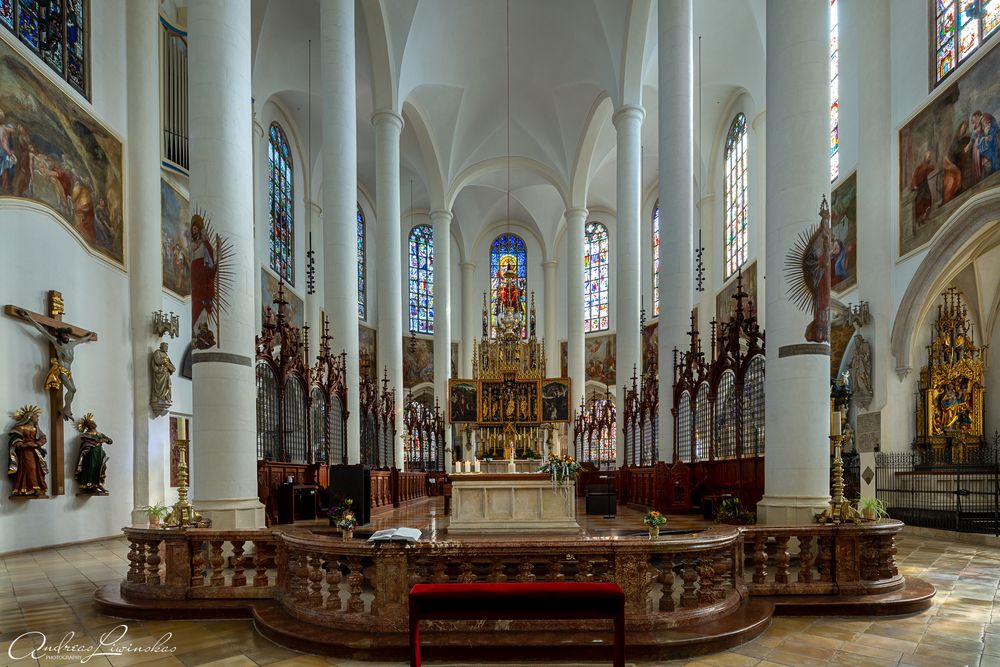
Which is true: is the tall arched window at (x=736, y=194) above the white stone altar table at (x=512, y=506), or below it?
above

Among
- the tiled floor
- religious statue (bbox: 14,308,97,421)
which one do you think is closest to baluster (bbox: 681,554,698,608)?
the tiled floor

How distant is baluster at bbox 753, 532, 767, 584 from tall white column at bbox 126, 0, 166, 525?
39.0ft

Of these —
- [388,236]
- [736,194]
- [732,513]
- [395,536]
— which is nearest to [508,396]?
[388,236]

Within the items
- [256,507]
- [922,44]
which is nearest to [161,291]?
[256,507]

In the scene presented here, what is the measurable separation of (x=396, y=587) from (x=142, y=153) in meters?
12.5

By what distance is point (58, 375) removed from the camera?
1125 cm

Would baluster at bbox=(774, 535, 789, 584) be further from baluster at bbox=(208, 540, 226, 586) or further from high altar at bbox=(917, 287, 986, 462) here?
high altar at bbox=(917, 287, 986, 462)

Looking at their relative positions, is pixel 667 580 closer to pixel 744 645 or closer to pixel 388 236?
pixel 744 645

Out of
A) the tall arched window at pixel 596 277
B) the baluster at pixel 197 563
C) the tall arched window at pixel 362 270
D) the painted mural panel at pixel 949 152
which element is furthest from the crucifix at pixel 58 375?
the tall arched window at pixel 596 277

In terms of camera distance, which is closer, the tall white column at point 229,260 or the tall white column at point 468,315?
the tall white column at point 229,260

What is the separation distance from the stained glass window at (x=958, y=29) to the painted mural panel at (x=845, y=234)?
9.37 ft

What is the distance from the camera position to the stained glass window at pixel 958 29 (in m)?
12.1

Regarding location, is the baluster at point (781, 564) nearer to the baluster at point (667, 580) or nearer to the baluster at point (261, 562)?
the baluster at point (667, 580)

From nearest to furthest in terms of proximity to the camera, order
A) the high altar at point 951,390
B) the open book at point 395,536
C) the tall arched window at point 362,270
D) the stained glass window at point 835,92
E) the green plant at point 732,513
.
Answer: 1. the open book at point 395,536
2. the green plant at point 732,513
3. the high altar at point 951,390
4. the stained glass window at point 835,92
5. the tall arched window at point 362,270
